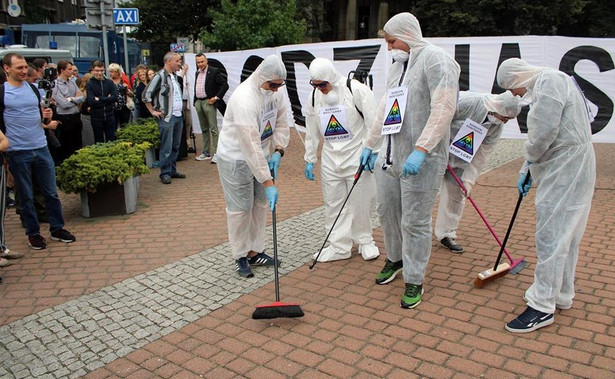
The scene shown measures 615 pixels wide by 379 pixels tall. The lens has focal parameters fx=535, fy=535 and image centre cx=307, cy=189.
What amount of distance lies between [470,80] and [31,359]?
734cm

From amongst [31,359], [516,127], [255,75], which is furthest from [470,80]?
[31,359]

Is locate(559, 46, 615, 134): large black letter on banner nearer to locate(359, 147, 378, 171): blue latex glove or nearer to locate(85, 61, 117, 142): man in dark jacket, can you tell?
locate(359, 147, 378, 171): blue latex glove

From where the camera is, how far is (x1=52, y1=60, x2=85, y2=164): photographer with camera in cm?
804

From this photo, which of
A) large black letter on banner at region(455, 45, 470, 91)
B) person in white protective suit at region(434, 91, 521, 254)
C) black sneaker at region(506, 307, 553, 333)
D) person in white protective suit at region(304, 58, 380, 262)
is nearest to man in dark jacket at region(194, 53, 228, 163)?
large black letter on banner at region(455, 45, 470, 91)

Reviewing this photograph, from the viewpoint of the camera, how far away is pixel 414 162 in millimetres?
3590

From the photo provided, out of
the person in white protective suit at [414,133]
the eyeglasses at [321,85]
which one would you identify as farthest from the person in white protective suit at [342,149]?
the person in white protective suit at [414,133]

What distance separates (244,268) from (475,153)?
2.30 meters

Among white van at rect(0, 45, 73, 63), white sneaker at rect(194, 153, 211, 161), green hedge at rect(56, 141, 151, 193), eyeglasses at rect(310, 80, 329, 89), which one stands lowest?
white sneaker at rect(194, 153, 211, 161)

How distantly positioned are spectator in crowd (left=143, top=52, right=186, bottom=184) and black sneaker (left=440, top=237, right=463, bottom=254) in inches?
184

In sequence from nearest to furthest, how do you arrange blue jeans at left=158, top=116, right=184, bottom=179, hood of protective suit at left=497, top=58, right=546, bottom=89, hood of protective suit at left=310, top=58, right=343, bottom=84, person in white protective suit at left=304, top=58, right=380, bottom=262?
hood of protective suit at left=497, top=58, right=546, bottom=89 < hood of protective suit at left=310, top=58, right=343, bottom=84 < person in white protective suit at left=304, top=58, right=380, bottom=262 < blue jeans at left=158, top=116, right=184, bottom=179

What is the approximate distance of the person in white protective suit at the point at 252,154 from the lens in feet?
13.6

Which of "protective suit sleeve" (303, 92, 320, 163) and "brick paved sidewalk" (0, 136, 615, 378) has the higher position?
"protective suit sleeve" (303, 92, 320, 163)

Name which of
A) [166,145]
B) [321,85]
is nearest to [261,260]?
[321,85]

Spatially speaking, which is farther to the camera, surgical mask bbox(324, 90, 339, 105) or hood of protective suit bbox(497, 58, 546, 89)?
surgical mask bbox(324, 90, 339, 105)
